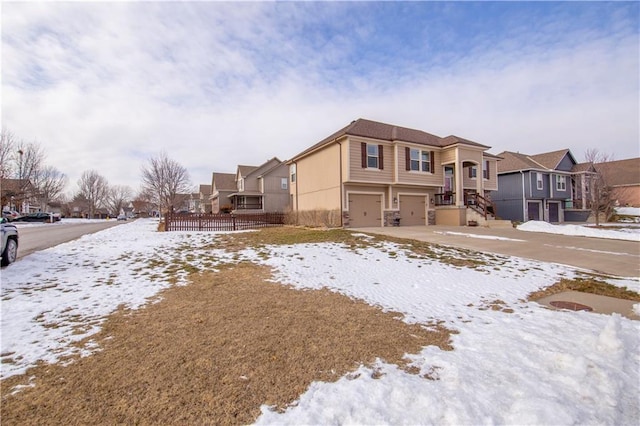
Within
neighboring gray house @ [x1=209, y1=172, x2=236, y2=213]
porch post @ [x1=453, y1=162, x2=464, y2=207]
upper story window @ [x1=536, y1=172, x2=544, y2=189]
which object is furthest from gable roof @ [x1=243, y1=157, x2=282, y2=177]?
upper story window @ [x1=536, y1=172, x2=544, y2=189]

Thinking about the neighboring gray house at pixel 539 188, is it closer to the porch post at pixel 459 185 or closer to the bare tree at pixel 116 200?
the porch post at pixel 459 185

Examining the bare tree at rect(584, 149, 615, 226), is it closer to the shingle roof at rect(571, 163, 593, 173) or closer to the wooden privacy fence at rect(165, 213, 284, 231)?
the shingle roof at rect(571, 163, 593, 173)

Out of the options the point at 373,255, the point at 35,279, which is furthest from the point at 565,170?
the point at 35,279

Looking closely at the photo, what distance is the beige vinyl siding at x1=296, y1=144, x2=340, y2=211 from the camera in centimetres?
1777

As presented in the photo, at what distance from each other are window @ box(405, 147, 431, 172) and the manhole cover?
14256 mm

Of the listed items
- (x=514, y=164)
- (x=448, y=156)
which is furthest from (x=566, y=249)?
(x=514, y=164)

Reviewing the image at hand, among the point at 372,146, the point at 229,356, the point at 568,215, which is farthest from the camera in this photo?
the point at 568,215

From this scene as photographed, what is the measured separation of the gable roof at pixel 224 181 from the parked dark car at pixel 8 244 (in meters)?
35.2

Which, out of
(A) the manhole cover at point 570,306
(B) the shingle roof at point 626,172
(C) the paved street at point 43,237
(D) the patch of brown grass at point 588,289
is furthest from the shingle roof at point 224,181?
(B) the shingle roof at point 626,172

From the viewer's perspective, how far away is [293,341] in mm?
3664

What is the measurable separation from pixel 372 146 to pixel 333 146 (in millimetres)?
2331

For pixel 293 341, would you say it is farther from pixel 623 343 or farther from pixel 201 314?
pixel 623 343

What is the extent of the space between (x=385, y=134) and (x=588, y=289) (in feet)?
46.6

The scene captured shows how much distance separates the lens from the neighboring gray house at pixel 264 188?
3697 centimetres
